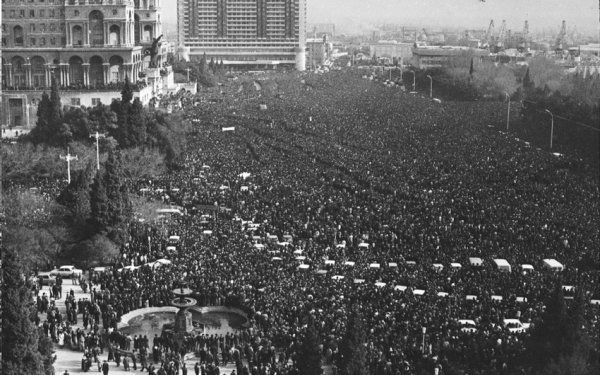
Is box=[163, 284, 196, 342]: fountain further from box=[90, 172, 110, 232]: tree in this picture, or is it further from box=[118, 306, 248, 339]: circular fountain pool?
box=[90, 172, 110, 232]: tree

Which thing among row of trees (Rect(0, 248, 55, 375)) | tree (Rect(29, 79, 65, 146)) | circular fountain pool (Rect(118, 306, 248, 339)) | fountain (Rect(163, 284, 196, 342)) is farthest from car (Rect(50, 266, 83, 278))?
tree (Rect(29, 79, 65, 146))

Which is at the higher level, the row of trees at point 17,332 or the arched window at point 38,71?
the arched window at point 38,71

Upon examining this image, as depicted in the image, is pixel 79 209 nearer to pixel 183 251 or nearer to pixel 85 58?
pixel 183 251

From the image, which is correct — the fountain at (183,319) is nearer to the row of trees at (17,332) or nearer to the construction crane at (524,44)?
the row of trees at (17,332)

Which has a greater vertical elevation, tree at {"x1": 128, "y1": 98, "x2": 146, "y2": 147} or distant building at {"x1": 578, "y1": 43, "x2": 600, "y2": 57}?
distant building at {"x1": 578, "y1": 43, "x2": 600, "y2": 57}

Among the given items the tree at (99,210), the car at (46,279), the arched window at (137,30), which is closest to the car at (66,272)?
the car at (46,279)

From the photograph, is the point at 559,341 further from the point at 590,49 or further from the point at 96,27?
the point at 590,49
